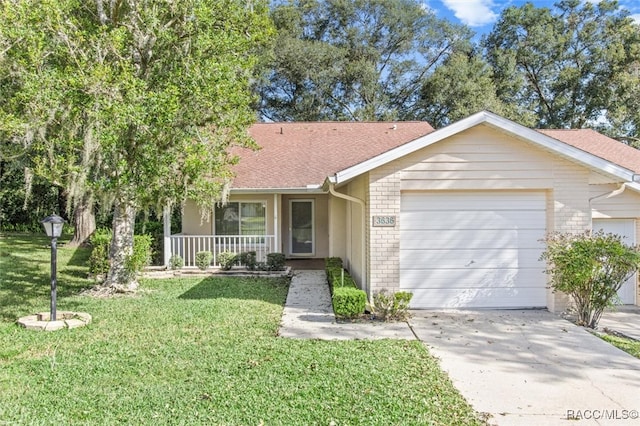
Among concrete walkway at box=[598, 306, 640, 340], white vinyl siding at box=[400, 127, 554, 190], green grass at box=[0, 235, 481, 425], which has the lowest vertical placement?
concrete walkway at box=[598, 306, 640, 340]

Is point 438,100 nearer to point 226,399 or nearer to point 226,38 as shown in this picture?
point 226,38

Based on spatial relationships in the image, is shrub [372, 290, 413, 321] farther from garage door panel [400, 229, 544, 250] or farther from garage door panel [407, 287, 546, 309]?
garage door panel [400, 229, 544, 250]

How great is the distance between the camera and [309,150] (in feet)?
47.3

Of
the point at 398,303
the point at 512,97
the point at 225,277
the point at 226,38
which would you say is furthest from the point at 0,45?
the point at 512,97

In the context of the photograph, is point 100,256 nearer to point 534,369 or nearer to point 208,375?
point 208,375

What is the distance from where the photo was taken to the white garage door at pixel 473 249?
759 centimetres

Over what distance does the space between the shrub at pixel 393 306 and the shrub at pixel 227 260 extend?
5823 millimetres

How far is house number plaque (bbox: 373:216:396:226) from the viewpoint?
24.3ft

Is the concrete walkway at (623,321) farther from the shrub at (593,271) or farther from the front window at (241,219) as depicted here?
the front window at (241,219)

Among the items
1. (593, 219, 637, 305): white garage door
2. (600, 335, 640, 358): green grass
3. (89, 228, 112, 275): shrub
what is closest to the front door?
(89, 228, 112, 275): shrub

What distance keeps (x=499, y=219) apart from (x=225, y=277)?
6876 millimetres

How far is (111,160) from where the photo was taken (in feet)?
24.9

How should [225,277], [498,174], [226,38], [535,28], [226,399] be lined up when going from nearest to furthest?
[226,399] < [498,174] < [226,38] < [225,277] < [535,28]

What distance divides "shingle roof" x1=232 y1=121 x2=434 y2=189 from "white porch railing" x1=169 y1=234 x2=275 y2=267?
66.4 inches
